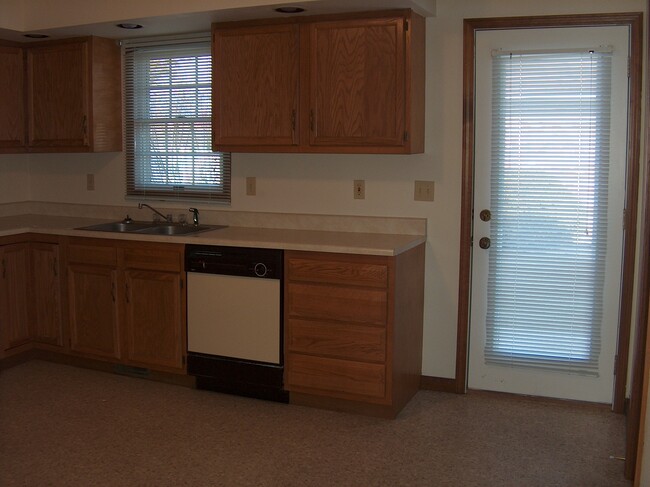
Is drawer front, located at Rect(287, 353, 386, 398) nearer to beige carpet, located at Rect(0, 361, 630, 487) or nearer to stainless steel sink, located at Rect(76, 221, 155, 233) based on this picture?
beige carpet, located at Rect(0, 361, 630, 487)

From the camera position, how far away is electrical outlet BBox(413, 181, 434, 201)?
4.22m

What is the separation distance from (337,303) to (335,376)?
40 centimetres

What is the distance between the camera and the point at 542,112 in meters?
3.98

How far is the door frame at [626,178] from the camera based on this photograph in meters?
3.81

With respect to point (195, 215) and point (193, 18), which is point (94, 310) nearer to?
point (195, 215)

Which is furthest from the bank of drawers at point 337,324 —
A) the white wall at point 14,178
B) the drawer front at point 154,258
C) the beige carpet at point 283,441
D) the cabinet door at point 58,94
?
the white wall at point 14,178

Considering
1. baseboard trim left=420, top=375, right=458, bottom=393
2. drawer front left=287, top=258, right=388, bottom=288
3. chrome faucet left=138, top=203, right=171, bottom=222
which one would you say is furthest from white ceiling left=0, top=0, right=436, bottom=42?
baseboard trim left=420, top=375, right=458, bottom=393

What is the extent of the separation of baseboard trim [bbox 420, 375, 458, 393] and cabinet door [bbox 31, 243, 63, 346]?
2.33 m

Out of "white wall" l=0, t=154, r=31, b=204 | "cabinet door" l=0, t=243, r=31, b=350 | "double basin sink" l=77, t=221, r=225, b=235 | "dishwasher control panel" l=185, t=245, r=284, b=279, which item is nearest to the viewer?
"dishwasher control panel" l=185, t=245, r=284, b=279

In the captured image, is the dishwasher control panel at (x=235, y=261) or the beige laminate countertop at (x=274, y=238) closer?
the beige laminate countertop at (x=274, y=238)

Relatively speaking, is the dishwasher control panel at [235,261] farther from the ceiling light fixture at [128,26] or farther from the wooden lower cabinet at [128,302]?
the ceiling light fixture at [128,26]

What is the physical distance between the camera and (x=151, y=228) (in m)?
4.86

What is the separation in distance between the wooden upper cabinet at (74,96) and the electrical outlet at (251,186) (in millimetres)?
1037

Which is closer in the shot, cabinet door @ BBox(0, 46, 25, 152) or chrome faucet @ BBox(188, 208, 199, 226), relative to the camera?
chrome faucet @ BBox(188, 208, 199, 226)
